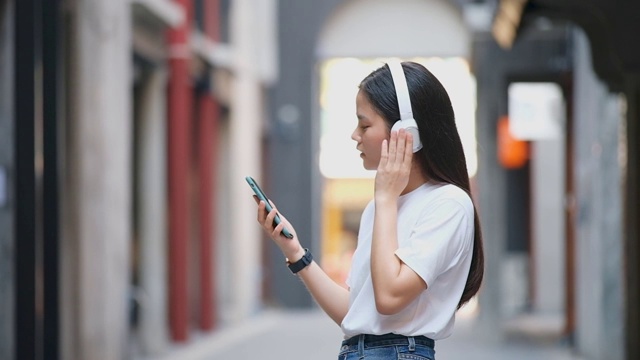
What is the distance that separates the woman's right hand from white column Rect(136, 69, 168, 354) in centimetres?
1211

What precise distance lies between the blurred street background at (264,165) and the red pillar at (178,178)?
0.09 ft

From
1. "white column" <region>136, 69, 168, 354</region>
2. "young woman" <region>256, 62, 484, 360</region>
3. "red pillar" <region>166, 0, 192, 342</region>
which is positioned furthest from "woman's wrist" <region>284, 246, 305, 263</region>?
"red pillar" <region>166, 0, 192, 342</region>

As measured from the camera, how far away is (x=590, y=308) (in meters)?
13.1

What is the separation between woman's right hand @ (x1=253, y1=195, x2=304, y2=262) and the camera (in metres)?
2.97

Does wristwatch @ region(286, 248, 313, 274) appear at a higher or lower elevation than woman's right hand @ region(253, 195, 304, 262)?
lower

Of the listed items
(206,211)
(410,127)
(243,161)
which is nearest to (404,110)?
(410,127)

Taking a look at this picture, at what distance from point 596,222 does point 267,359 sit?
135 inches

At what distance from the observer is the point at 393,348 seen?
2.85 meters

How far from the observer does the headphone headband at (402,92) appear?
111 inches

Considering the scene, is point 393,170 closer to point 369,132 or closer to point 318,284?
point 369,132

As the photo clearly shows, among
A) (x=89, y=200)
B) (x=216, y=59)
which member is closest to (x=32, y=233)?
(x=89, y=200)

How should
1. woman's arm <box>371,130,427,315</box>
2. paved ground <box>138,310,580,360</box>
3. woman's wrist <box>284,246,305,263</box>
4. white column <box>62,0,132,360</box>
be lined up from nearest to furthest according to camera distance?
1. woman's arm <box>371,130,427,315</box>
2. woman's wrist <box>284,246,305,263</box>
3. white column <box>62,0,132,360</box>
4. paved ground <box>138,310,580,360</box>

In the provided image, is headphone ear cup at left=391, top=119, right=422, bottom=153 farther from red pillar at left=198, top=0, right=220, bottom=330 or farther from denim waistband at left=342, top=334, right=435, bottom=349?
red pillar at left=198, top=0, right=220, bottom=330

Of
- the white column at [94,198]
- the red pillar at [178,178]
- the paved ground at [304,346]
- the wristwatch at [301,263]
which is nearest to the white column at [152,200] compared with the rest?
the red pillar at [178,178]
